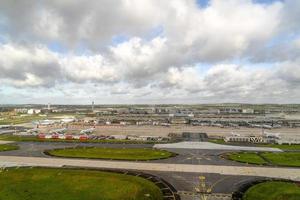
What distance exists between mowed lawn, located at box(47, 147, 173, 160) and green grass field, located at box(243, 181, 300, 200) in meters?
31.3

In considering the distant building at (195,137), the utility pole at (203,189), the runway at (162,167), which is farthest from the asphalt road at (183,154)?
the distant building at (195,137)

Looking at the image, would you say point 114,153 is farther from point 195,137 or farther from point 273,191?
point 195,137

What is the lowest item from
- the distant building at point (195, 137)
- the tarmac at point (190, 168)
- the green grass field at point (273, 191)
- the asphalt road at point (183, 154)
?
the green grass field at point (273, 191)

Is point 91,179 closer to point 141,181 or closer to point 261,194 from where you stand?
point 141,181

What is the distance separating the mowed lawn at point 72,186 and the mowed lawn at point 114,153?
15842 mm

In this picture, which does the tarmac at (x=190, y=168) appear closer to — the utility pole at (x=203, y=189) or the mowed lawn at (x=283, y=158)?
the utility pole at (x=203, y=189)

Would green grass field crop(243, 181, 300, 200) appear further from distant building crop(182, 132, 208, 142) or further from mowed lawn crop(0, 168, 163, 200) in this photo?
distant building crop(182, 132, 208, 142)


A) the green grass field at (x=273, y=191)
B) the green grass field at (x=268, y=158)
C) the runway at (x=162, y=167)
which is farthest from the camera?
the green grass field at (x=268, y=158)

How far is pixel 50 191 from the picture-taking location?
1892 inches

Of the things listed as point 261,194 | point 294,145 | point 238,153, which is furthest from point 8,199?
point 294,145

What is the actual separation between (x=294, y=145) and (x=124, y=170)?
7582cm

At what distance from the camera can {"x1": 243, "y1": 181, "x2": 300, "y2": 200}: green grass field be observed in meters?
45.4

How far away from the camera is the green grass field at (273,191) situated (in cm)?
4538

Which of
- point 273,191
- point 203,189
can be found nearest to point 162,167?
point 203,189
